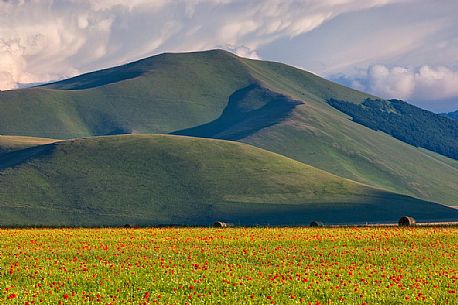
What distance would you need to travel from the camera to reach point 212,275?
37438 millimetres

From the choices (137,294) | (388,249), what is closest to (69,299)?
(137,294)

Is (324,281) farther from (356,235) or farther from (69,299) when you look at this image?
(356,235)

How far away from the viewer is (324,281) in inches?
1419

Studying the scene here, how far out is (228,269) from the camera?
129 ft

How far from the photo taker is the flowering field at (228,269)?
3275cm

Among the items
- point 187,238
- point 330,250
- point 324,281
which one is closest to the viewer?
point 324,281

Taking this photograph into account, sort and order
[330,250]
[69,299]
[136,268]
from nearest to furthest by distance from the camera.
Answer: [69,299] < [136,268] < [330,250]

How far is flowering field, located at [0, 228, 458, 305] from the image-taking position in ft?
107

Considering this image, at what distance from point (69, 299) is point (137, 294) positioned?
2.97m

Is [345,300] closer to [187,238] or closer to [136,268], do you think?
[136,268]

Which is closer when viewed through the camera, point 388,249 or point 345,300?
point 345,300

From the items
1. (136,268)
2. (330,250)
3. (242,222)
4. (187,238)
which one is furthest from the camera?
(242,222)

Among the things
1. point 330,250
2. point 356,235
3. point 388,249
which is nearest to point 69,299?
point 330,250

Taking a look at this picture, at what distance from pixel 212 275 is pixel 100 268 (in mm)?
6080
